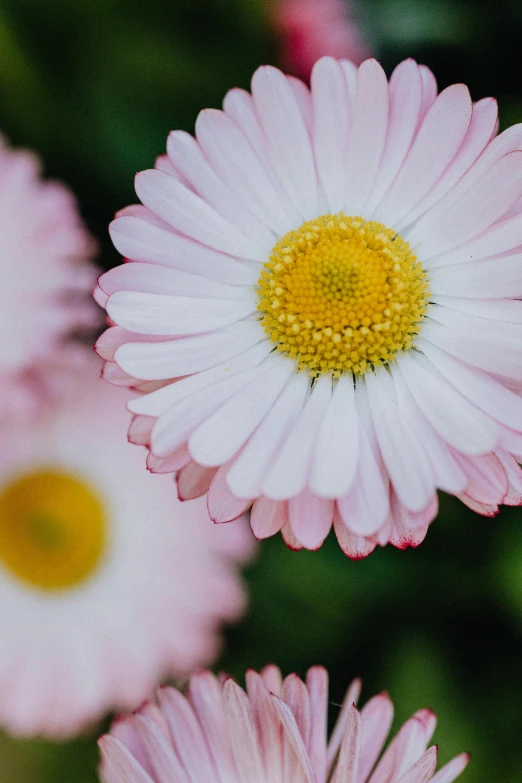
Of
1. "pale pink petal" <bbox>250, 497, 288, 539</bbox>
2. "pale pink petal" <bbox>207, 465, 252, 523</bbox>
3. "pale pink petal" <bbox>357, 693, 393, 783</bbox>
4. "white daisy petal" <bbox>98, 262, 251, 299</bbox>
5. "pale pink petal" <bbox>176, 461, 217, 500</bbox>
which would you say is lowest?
"pale pink petal" <bbox>357, 693, 393, 783</bbox>

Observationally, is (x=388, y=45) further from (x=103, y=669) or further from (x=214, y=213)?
(x=103, y=669)

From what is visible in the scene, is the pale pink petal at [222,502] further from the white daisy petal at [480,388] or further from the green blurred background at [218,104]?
the green blurred background at [218,104]

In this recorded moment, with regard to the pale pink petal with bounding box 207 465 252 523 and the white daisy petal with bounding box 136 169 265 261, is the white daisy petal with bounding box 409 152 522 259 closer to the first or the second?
the white daisy petal with bounding box 136 169 265 261

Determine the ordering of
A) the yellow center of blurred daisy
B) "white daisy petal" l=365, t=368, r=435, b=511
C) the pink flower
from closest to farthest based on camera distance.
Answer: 1. "white daisy petal" l=365, t=368, r=435, b=511
2. the pink flower
3. the yellow center of blurred daisy

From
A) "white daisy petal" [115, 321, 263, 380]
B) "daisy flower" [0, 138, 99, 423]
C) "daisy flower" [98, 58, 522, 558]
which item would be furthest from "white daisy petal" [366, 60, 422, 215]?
"daisy flower" [0, 138, 99, 423]

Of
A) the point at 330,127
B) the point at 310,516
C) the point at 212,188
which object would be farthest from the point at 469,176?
the point at 310,516

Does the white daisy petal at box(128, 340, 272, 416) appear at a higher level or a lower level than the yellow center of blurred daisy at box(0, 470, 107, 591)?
lower
